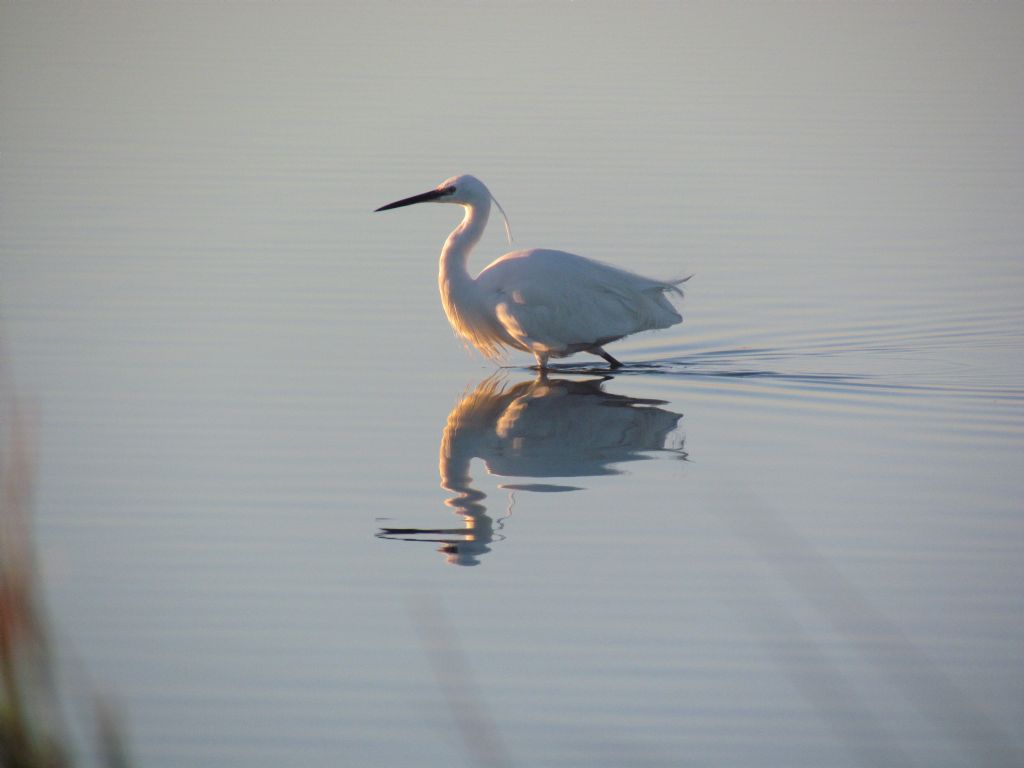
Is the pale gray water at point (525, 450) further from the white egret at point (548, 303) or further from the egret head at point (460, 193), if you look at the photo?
the egret head at point (460, 193)

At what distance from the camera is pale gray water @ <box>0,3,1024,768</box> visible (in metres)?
4.28

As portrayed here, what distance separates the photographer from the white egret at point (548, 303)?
8.50 m

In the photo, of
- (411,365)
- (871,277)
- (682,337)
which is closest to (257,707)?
(411,365)

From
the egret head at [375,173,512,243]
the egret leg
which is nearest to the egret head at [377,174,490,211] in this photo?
the egret head at [375,173,512,243]

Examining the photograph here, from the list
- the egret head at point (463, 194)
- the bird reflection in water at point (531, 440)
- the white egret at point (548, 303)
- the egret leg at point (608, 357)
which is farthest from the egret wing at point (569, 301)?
the egret head at point (463, 194)

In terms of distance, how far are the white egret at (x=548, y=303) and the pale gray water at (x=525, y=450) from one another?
249 mm

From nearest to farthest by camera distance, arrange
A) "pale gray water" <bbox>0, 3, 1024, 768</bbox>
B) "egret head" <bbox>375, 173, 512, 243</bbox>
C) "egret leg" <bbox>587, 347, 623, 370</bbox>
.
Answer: "pale gray water" <bbox>0, 3, 1024, 768</bbox> < "egret leg" <bbox>587, 347, 623, 370</bbox> < "egret head" <bbox>375, 173, 512, 243</bbox>

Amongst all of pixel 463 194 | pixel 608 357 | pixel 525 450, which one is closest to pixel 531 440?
pixel 525 450

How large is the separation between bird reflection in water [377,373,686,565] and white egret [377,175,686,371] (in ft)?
0.90

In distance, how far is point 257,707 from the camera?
4.18 meters

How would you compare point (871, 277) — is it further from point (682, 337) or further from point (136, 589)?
point (136, 589)

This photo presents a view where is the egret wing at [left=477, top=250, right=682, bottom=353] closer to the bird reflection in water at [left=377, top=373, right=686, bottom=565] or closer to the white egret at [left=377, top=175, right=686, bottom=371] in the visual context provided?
the white egret at [left=377, top=175, right=686, bottom=371]

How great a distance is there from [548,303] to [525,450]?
1734mm

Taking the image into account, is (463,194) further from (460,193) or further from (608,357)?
(608,357)
